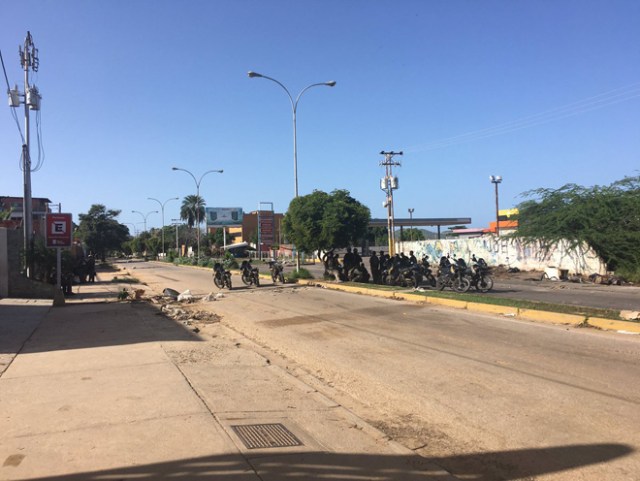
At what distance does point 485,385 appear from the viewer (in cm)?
650

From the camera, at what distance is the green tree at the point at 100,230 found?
76.7 meters

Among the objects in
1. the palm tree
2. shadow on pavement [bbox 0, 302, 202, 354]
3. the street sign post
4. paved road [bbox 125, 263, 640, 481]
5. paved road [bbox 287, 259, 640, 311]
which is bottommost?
paved road [bbox 287, 259, 640, 311]

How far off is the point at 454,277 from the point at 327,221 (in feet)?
22.4

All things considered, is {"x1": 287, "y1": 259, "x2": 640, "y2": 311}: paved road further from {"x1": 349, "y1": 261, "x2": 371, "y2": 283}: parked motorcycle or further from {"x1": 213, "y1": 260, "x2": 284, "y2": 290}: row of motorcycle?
{"x1": 213, "y1": 260, "x2": 284, "y2": 290}: row of motorcycle

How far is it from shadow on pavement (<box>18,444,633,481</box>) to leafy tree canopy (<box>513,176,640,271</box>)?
22.7m

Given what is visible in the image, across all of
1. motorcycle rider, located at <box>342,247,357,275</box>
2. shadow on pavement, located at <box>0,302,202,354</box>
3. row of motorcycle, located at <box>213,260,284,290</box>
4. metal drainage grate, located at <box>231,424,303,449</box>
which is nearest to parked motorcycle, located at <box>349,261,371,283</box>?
motorcycle rider, located at <box>342,247,357,275</box>

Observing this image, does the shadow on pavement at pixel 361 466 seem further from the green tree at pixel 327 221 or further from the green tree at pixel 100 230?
the green tree at pixel 100 230

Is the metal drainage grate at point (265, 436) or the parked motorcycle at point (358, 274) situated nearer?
the metal drainage grate at point (265, 436)

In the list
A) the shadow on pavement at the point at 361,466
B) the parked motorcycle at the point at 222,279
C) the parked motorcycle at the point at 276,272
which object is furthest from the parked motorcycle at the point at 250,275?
the shadow on pavement at the point at 361,466

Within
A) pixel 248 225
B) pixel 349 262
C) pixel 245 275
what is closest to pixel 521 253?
pixel 349 262

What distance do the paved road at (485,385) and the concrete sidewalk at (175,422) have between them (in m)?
0.57

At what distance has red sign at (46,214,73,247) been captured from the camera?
53.3ft

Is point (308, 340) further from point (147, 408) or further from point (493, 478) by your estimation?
point (493, 478)

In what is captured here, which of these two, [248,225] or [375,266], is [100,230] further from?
[375,266]
